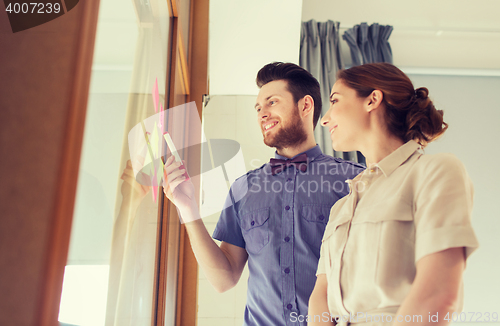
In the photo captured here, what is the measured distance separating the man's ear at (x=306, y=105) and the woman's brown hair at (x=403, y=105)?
475 millimetres

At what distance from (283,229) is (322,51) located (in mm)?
1865

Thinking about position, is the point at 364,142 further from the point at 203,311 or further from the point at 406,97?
the point at 203,311

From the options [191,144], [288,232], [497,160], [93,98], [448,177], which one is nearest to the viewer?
[93,98]

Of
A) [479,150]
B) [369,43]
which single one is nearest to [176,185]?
[369,43]

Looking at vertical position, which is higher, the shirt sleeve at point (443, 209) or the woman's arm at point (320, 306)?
the shirt sleeve at point (443, 209)

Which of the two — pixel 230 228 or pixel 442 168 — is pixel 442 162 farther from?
pixel 230 228

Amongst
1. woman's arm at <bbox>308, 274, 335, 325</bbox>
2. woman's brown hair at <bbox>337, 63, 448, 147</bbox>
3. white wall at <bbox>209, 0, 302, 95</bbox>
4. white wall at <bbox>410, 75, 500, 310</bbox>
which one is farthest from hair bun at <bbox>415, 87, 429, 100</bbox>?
white wall at <bbox>410, 75, 500, 310</bbox>

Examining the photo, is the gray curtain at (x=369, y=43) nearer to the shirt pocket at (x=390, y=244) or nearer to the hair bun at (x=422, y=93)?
the hair bun at (x=422, y=93)

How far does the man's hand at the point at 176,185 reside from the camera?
39.3 inches

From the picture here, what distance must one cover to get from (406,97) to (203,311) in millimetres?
1568

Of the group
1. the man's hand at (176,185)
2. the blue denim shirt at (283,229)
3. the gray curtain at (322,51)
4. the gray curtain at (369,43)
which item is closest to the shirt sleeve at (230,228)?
the blue denim shirt at (283,229)

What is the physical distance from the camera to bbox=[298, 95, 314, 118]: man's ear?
1.37 m

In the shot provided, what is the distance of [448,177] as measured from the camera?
0.61 metres

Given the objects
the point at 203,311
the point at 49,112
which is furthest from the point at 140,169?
the point at 203,311
